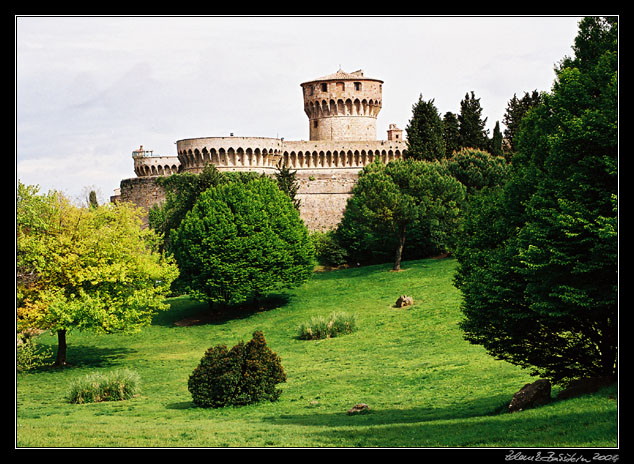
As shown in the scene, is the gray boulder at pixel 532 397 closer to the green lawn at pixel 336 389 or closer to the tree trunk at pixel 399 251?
the green lawn at pixel 336 389

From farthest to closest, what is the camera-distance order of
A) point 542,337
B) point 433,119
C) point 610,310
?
point 433,119 → point 542,337 → point 610,310

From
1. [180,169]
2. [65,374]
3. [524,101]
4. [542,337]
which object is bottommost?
[65,374]

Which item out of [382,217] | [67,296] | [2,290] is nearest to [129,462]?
[2,290]

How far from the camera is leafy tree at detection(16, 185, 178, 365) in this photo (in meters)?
35.0

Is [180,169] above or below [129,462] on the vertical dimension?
above

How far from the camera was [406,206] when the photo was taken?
59.8 metres

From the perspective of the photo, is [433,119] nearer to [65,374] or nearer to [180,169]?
→ [180,169]

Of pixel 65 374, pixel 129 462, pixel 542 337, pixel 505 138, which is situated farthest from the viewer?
pixel 505 138

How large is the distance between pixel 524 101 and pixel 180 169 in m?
37.7

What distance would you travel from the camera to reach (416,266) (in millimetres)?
61719

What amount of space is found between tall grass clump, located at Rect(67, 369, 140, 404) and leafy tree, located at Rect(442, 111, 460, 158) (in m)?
52.2

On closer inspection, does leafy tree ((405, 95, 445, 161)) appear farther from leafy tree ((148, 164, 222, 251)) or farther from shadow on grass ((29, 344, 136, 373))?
shadow on grass ((29, 344, 136, 373))

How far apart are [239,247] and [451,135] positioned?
33063mm
